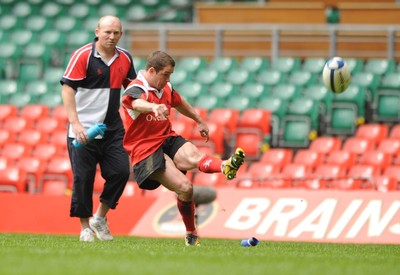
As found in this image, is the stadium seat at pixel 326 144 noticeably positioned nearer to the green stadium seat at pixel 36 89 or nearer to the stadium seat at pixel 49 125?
the stadium seat at pixel 49 125

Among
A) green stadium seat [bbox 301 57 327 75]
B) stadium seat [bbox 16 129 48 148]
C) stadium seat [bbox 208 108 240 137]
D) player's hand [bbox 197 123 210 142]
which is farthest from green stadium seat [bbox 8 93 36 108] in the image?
player's hand [bbox 197 123 210 142]

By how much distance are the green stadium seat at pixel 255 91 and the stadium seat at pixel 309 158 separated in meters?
2.32

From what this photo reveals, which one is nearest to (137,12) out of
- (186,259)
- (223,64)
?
(223,64)

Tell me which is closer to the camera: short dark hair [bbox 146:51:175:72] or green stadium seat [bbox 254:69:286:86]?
short dark hair [bbox 146:51:175:72]

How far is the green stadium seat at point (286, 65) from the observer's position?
1970 centimetres

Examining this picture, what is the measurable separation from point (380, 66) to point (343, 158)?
12.1 ft

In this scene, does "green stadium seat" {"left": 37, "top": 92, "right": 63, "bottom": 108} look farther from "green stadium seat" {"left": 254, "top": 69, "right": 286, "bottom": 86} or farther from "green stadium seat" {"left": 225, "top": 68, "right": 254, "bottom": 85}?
"green stadium seat" {"left": 254, "top": 69, "right": 286, "bottom": 86}

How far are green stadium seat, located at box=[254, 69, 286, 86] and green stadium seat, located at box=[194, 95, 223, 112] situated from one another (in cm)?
99

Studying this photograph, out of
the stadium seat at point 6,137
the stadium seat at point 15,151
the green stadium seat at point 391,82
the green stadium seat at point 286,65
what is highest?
the green stadium seat at point 286,65

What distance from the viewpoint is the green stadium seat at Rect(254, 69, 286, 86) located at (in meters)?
19.4

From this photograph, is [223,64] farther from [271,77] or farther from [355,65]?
[355,65]

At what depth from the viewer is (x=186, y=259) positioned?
8344 mm

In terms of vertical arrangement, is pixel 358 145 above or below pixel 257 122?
below

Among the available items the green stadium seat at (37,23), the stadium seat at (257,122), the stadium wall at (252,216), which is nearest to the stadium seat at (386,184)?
the stadium wall at (252,216)
